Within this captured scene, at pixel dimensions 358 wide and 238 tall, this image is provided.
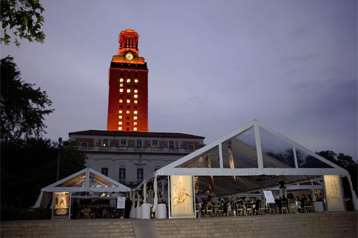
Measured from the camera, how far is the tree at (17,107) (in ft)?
46.5

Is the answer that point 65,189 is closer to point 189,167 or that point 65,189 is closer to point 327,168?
point 189,167

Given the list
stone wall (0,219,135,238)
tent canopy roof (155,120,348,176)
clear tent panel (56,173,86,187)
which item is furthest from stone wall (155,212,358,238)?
clear tent panel (56,173,86,187)

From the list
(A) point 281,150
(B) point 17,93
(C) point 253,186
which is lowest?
(C) point 253,186

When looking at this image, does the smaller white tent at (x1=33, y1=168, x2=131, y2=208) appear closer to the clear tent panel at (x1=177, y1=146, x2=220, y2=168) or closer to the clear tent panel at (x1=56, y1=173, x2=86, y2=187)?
the clear tent panel at (x1=56, y1=173, x2=86, y2=187)

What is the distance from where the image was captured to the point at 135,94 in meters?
72.8

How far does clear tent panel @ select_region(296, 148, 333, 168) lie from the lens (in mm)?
15148

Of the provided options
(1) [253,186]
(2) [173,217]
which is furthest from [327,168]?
(2) [173,217]

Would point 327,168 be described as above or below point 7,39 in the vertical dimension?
below

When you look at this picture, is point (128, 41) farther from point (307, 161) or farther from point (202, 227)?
point (202, 227)

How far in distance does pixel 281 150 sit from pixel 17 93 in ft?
43.3

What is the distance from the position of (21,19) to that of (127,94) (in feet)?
221

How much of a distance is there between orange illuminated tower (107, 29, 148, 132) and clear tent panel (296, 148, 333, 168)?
5600cm

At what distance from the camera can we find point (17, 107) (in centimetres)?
1480

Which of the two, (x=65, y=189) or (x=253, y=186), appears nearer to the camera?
(x=65, y=189)
